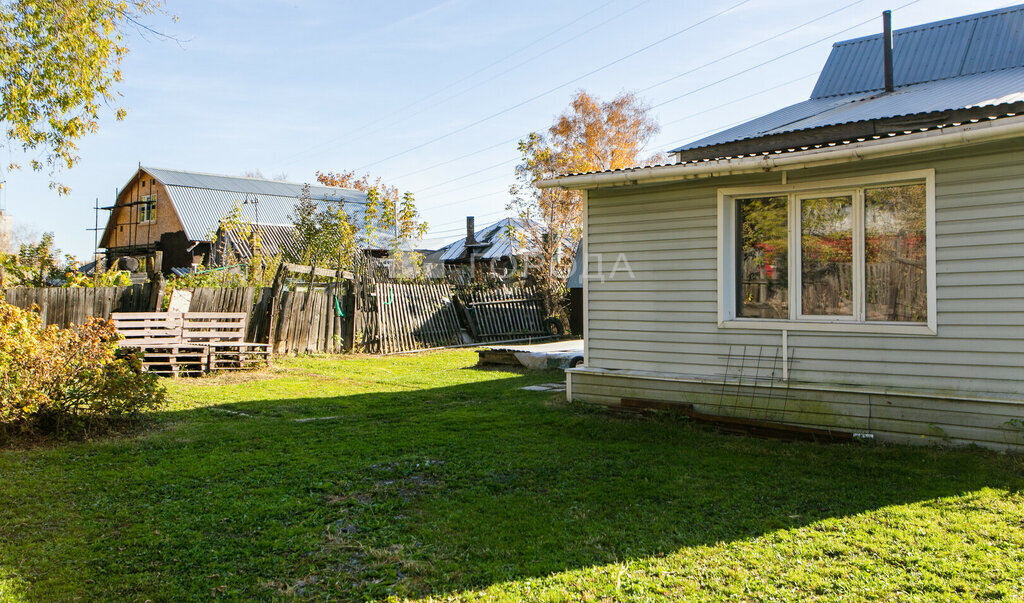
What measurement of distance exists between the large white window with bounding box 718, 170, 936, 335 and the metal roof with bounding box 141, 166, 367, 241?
26654 mm

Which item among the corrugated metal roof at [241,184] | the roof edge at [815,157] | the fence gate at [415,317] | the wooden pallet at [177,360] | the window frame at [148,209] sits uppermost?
the corrugated metal roof at [241,184]

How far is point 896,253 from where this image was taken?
251 inches

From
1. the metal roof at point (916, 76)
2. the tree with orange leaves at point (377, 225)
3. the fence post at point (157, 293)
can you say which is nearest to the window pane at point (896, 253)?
the metal roof at point (916, 76)

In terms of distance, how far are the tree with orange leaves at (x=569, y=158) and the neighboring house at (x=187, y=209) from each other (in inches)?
369

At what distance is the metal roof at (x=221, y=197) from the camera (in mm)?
32312

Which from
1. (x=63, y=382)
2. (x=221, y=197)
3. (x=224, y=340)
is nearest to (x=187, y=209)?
(x=221, y=197)

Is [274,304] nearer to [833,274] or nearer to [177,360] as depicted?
[177,360]

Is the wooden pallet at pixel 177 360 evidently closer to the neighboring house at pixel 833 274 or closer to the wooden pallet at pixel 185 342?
the wooden pallet at pixel 185 342

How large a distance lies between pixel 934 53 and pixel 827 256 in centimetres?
643

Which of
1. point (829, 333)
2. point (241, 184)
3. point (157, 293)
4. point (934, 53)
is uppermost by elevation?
point (241, 184)

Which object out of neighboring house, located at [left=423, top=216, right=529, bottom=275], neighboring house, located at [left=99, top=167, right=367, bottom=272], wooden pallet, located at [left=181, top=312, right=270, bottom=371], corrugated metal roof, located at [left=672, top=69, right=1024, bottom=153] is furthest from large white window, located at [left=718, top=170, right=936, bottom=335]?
neighboring house, located at [left=99, top=167, right=367, bottom=272]

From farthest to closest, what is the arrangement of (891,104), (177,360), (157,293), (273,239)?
(273,239), (157,293), (177,360), (891,104)

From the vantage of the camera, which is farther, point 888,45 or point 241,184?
point 241,184

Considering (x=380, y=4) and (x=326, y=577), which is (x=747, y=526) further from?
(x=380, y=4)
